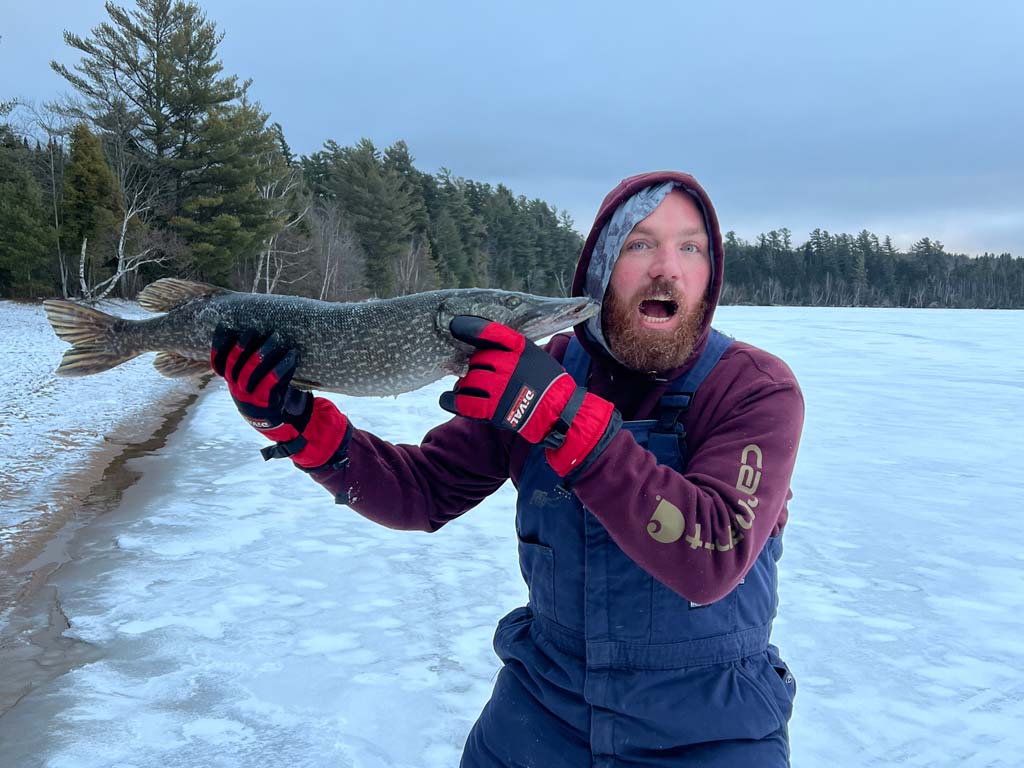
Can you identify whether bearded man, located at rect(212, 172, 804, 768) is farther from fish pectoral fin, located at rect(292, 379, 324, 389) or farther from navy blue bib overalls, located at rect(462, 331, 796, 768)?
fish pectoral fin, located at rect(292, 379, 324, 389)

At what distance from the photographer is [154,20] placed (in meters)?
18.5

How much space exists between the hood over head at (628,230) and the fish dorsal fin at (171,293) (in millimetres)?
1377

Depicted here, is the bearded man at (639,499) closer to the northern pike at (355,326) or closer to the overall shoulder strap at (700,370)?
the overall shoulder strap at (700,370)

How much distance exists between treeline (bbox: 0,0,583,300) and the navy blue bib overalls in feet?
15.6

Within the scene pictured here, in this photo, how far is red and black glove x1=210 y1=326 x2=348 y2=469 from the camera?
220 centimetres

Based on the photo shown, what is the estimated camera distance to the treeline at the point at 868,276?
81125 millimetres

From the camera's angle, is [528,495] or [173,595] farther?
[173,595]

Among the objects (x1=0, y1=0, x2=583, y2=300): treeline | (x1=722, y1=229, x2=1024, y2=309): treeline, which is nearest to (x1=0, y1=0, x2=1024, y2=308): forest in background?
(x1=0, y1=0, x2=583, y2=300): treeline

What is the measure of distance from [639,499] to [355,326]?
4.21ft

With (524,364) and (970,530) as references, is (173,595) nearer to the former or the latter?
(524,364)

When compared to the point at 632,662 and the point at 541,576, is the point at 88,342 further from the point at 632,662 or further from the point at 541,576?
the point at 632,662

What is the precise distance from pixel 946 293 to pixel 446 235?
220 ft

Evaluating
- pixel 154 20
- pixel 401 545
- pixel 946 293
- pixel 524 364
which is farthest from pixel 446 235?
pixel 946 293

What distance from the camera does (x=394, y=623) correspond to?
3.65 metres
